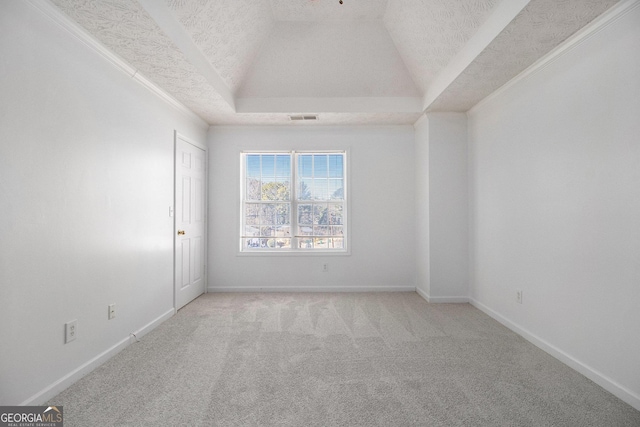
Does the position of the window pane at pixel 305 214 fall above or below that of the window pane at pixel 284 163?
below

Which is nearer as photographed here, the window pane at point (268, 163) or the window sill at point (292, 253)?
the window sill at point (292, 253)

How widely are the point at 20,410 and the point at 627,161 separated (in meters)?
3.91

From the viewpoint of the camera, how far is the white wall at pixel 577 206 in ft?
6.36

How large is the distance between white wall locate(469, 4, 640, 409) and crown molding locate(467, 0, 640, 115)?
0.03m

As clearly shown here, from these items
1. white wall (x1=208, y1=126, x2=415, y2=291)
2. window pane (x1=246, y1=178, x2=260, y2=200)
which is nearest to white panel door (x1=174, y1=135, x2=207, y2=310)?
white wall (x1=208, y1=126, x2=415, y2=291)

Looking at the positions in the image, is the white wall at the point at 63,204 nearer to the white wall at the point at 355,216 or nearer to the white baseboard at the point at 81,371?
the white baseboard at the point at 81,371

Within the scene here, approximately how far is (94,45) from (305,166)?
286 centimetres

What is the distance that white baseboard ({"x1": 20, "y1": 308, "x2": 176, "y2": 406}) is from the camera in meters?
1.88

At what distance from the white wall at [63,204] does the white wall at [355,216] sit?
4.97ft

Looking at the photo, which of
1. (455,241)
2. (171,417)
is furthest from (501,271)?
(171,417)

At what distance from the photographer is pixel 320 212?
4.73 meters

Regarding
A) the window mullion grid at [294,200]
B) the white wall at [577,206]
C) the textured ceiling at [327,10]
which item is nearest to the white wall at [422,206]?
the white wall at [577,206]

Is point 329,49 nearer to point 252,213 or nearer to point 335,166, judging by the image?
point 335,166

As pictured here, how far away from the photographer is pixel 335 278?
4.59 m
